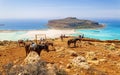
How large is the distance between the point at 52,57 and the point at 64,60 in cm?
156

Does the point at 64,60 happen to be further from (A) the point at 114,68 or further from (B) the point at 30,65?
(B) the point at 30,65

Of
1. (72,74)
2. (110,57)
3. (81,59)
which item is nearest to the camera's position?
(72,74)

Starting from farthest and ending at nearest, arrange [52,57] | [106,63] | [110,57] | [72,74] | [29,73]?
[110,57], [52,57], [106,63], [72,74], [29,73]

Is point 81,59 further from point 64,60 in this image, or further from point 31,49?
point 31,49

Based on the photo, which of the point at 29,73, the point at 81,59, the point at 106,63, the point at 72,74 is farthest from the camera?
the point at 106,63

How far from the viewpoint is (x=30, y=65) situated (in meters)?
11.2

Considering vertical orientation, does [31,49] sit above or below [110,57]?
above

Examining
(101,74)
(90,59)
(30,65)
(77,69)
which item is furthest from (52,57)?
(30,65)

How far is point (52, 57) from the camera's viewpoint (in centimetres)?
2012

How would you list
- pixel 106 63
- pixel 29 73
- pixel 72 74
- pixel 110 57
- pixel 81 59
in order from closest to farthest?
pixel 29 73, pixel 72 74, pixel 81 59, pixel 106 63, pixel 110 57

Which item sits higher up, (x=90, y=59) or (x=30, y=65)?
(x=30, y=65)

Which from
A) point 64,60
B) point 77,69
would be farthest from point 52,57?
point 77,69

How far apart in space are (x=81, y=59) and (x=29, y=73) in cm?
696

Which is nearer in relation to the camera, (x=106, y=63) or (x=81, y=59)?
(x=81, y=59)
